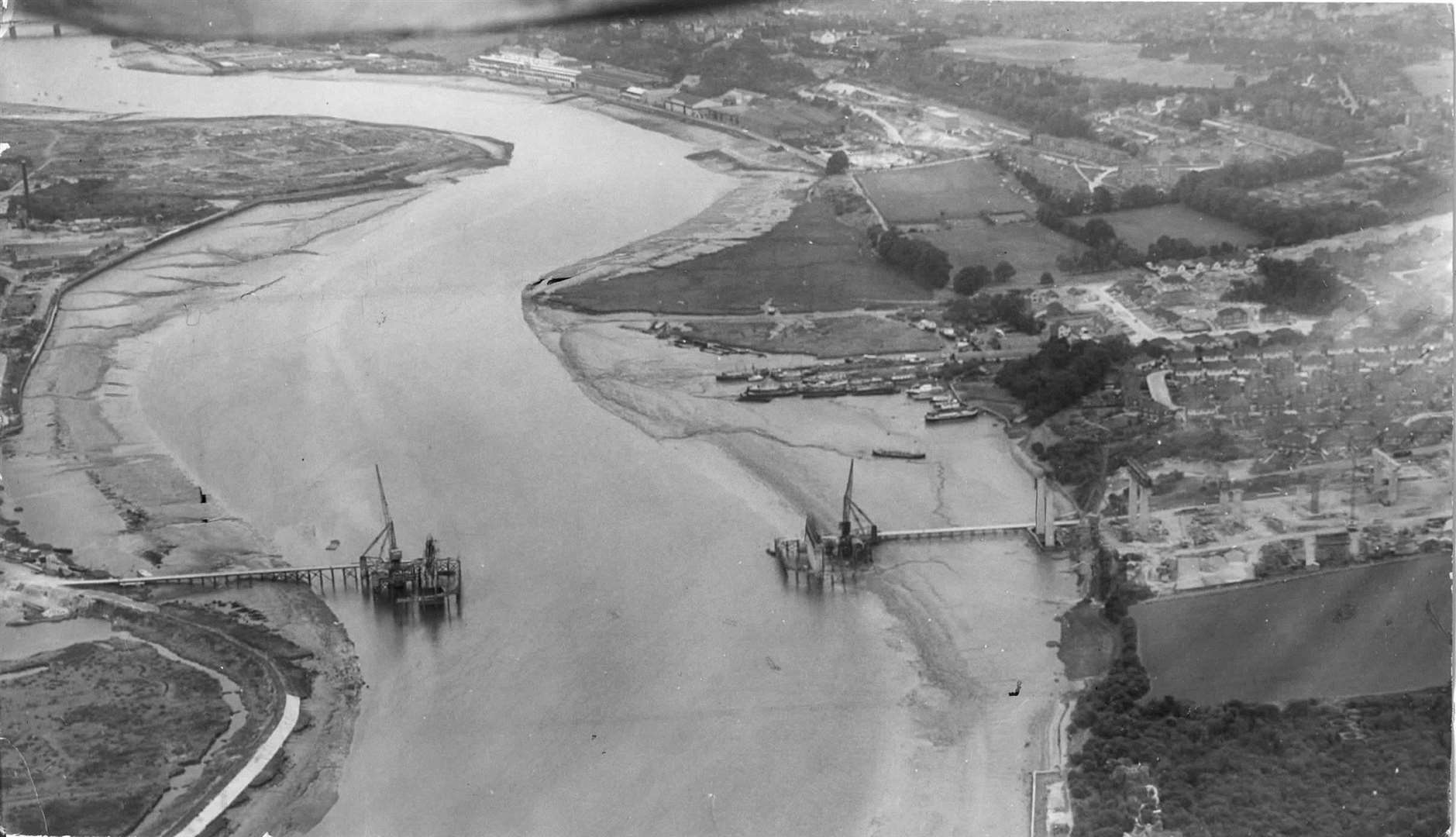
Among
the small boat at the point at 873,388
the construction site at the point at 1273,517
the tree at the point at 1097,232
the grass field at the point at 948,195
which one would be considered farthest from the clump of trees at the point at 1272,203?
the small boat at the point at 873,388

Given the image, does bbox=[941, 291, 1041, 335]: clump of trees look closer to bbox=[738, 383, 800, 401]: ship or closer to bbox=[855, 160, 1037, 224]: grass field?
bbox=[855, 160, 1037, 224]: grass field

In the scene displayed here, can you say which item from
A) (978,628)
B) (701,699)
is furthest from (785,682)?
(978,628)

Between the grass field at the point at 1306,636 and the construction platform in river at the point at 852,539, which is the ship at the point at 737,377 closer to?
the construction platform in river at the point at 852,539

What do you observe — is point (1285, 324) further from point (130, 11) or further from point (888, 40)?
point (130, 11)

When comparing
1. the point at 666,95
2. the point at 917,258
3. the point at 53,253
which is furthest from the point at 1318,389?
the point at 53,253

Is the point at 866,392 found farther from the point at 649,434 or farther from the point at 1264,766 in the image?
the point at 1264,766

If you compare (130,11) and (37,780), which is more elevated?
(130,11)

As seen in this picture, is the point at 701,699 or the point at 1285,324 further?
the point at 1285,324
